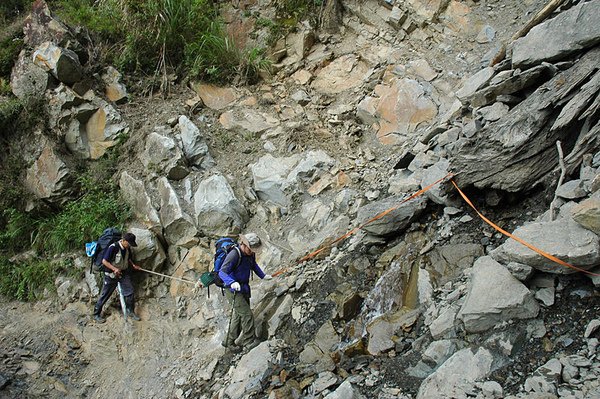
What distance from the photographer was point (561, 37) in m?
5.91

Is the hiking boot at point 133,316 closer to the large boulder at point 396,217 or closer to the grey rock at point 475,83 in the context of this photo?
the large boulder at point 396,217

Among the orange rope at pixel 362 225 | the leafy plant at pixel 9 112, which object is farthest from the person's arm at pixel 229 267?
the leafy plant at pixel 9 112

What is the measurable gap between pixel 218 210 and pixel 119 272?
1.89 meters

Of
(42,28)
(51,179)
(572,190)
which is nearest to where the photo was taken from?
(572,190)

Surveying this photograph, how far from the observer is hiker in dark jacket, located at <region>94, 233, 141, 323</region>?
6984 mm

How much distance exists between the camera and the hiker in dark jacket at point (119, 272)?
6984 mm

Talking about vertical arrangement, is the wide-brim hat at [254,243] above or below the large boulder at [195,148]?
below

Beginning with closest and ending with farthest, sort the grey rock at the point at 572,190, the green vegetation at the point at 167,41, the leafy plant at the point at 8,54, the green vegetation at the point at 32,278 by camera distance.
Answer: the grey rock at the point at 572,190 → the green vegetation at the point at 32,278 → the leafy plant at the point at 8,54 → the green vegetation at the point at 167,41

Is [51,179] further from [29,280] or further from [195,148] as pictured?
[195,148]

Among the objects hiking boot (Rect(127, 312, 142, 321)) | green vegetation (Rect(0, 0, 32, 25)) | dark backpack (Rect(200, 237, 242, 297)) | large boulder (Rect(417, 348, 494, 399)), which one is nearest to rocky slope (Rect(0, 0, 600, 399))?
large boulder (Rect(417, 348, 494, 399))

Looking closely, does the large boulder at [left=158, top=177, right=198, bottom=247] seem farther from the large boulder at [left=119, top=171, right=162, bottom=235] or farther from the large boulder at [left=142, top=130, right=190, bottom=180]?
the large boulder at [left=142, top=130, right=190, bottom=180]

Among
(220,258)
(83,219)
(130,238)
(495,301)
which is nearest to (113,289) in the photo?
(130,238)

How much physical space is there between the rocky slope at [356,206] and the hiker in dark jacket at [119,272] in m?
0.27

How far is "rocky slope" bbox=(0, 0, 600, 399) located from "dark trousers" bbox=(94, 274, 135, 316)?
275mm
